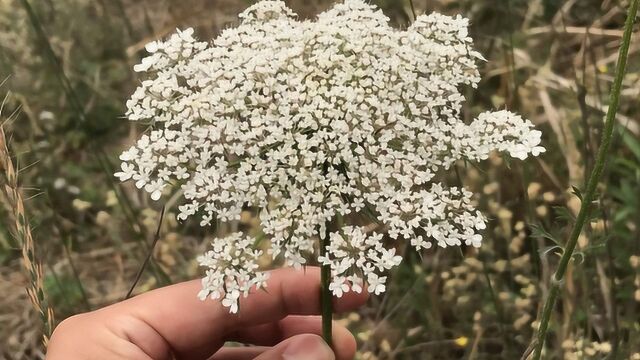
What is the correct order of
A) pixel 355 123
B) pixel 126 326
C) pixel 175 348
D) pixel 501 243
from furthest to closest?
pixel 501 243
pixel 175 348
pixel 126 326
pixel 355 123

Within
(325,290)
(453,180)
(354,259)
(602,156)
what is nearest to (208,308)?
(325,290)

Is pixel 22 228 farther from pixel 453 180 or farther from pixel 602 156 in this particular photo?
pixel 453 180

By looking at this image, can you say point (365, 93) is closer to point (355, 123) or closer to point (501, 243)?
point (355, 123)

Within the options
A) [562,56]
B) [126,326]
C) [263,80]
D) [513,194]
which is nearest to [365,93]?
[263,80]

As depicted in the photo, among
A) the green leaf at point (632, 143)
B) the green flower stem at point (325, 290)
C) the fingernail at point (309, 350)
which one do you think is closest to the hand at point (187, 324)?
the fingernail at point (309, 350)

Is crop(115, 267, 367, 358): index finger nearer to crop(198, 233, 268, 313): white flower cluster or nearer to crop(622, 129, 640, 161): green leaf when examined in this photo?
crop(198, 233, 268, 313): white flower cluster

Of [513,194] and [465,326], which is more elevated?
[513,194]
